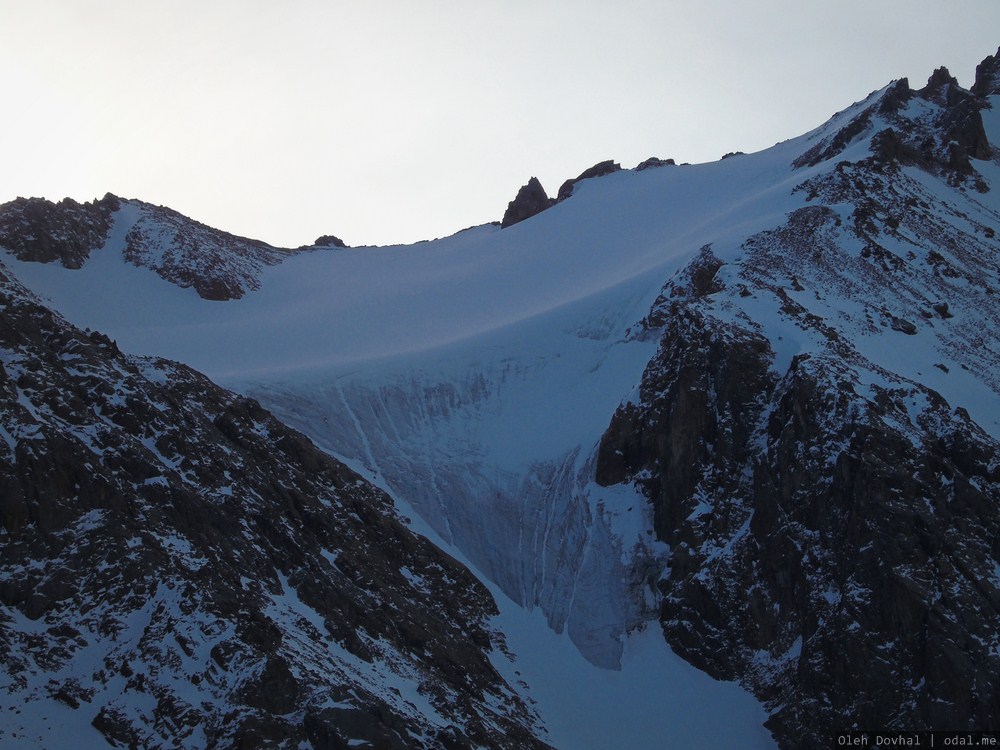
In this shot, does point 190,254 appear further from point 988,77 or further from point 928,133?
point 988,77

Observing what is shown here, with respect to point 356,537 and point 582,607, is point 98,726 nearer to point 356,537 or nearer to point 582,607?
point 356,537

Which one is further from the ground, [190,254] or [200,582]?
[190,254]

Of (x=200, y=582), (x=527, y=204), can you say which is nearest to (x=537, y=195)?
(x=527, y=204)

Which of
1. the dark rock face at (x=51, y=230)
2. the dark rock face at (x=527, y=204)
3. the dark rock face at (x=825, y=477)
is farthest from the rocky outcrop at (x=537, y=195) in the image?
the dark rock face at (x=825, y=477)

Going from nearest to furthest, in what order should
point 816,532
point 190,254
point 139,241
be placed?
point 816,532, point 190,254, point 139,241

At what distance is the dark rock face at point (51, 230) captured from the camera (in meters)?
84.3

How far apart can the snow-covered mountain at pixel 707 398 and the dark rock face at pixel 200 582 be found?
2.31 meters

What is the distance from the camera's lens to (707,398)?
187 ft

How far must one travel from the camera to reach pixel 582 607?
185 feet

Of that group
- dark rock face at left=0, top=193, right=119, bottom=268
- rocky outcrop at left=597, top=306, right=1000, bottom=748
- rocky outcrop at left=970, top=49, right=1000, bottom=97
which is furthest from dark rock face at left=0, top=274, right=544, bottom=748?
rocky outcrop at left=970, top=49, right=1000, bottom=97

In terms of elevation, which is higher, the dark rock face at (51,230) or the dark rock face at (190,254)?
the dark rock face at (51,230)

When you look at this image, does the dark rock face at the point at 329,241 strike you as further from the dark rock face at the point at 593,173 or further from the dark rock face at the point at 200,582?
the dark rock face at the point at 200,582

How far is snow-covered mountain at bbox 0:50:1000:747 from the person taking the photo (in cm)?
4784

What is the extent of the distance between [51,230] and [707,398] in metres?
50.4
